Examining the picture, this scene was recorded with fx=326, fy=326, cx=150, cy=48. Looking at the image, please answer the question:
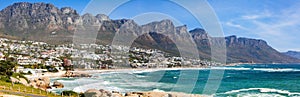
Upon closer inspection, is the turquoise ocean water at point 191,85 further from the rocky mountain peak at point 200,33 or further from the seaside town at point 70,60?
the seaside town at point 70,60

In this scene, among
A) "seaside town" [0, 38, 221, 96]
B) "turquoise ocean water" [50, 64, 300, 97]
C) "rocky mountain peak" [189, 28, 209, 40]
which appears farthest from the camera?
"seaside town" [0, 38, 221, 96]

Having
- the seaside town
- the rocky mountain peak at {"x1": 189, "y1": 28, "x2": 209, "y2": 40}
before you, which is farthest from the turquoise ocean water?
the seaside town

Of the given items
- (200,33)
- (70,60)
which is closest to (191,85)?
(200,33)

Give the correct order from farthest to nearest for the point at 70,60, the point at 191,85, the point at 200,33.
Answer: the point at 70,60 < the point at 200,33 < the point at 191,85

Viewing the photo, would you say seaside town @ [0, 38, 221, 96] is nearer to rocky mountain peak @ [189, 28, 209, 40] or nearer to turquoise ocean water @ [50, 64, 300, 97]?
turquoise ocean water @ [50, 64, 300, 97]

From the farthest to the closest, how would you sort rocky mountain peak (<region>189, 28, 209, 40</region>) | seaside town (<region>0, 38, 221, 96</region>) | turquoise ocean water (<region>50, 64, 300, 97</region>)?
seaside town (<region>0, 38, 221, 96</region>) → turquoise ocean water (<region>50, 64, 300, 97</region>) → rocky mountain peak (<region>189, 28, 209, 40</region>)

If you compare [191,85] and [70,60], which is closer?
[191,85]

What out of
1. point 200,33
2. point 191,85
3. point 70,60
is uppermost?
point 200,33

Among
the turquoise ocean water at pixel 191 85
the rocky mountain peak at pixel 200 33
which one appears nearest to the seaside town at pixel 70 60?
the turquoise ocean water at pixel 191 85

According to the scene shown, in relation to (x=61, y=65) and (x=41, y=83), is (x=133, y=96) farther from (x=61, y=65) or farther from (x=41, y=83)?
(x=61, y=65)

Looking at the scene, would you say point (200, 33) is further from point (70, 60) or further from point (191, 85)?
point (70, 60)

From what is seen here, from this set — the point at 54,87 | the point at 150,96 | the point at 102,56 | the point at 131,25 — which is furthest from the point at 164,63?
the point at 131,25
